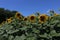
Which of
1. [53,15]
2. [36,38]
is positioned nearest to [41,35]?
[36,38]

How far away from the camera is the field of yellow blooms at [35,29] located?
3792mm

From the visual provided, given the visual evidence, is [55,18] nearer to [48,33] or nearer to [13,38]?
[48,33]

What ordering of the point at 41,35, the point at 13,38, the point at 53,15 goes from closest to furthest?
the point at 41,35 < the point at 13,38 < the point at 53,15

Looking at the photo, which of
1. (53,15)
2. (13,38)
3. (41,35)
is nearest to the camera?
(41,35)

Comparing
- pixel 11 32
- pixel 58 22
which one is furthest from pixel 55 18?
pixel 11 32

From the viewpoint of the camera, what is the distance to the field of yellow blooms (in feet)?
12.4

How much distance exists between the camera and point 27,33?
386cm

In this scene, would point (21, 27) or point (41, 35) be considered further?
point (21, 27)

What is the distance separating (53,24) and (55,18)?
191 millimetres

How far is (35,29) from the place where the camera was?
12.6ft

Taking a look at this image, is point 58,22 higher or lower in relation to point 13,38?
higher

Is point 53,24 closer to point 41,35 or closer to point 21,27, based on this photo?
point 41,35

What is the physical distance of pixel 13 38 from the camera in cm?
402

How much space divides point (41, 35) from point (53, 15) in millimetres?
730
